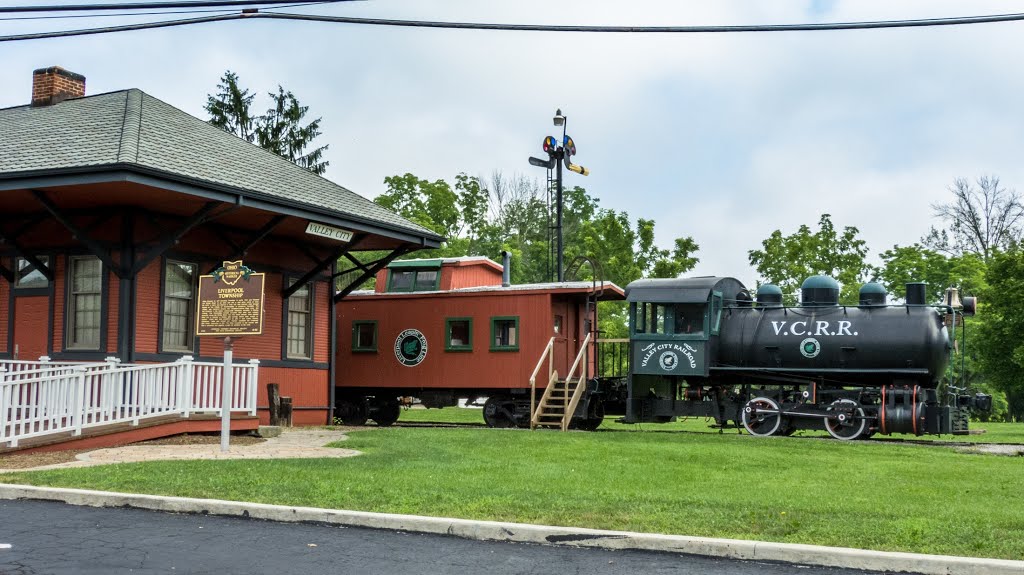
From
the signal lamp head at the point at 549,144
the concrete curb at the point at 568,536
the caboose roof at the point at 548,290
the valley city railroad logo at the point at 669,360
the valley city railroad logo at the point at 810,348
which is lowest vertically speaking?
the concrete curb at the point at 568,536

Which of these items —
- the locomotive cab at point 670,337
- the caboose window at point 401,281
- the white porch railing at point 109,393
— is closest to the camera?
the white porch railing at point 109,393

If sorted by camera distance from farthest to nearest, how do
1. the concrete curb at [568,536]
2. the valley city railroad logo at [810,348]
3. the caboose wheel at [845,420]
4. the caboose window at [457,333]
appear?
1. the caboose window at [457,333]
2. the valley city railroad logo at [810,348]
3. the caboose wheel at [845,420]
4. the concrete curb at [568,536]

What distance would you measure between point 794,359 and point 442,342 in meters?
7.77

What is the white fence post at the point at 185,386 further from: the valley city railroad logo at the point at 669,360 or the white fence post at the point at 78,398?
the valley city railroad logo at the point at 669,360

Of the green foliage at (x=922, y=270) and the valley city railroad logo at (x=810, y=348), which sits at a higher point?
the green foliage at (x=922, y=270)

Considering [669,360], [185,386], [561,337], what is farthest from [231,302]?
[561,337]

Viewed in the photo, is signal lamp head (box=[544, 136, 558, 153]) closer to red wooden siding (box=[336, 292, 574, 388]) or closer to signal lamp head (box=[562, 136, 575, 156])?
signal lamp head (box=[562, 136, 575, 156])

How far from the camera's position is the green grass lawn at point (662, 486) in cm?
821

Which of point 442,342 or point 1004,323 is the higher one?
point 1004,323

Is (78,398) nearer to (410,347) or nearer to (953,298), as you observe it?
(410,347)

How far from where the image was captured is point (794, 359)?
65.2ft

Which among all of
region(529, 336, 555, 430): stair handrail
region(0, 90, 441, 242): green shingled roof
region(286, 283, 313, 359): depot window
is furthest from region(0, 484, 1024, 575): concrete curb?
region(529, 336, 555, 430): stair handrail

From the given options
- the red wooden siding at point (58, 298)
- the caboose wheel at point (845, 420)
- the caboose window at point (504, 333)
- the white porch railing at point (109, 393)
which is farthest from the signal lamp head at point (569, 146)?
the red wooden siding at point (58, 298)

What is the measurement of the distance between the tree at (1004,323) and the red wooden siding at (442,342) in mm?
16409
